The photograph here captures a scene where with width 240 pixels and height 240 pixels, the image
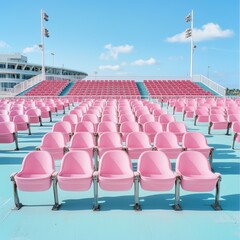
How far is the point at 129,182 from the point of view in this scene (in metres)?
4.36

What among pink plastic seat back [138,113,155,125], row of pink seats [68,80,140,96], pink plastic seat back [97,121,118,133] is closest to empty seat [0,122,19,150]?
pink plastic seat back [97,121,118,133]

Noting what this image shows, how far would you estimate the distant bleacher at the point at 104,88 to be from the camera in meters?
28.3

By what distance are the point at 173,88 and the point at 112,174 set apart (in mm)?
26397

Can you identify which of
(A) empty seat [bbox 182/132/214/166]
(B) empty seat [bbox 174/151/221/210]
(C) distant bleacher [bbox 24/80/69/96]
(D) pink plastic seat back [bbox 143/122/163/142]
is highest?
(C) distant bleacher [bbox 24/80/69/96]

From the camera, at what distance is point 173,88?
30125 mm

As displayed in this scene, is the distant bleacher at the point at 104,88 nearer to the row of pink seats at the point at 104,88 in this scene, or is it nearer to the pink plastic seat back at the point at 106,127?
the row of pink seats at the point at 104,88

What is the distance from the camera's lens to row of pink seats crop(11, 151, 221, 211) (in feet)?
14.3

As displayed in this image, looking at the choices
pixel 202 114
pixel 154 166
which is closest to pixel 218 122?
pixel 202 114

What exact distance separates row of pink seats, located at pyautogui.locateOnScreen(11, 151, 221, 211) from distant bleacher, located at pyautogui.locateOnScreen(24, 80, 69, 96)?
22.9 metres

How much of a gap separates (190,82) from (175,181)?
2999cm

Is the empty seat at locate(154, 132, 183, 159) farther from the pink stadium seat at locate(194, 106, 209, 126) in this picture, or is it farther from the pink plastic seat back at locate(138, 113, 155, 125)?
the pink stadium seat at locate(194, 106, 209, 126)

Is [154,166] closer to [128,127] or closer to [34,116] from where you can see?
[128,127]
